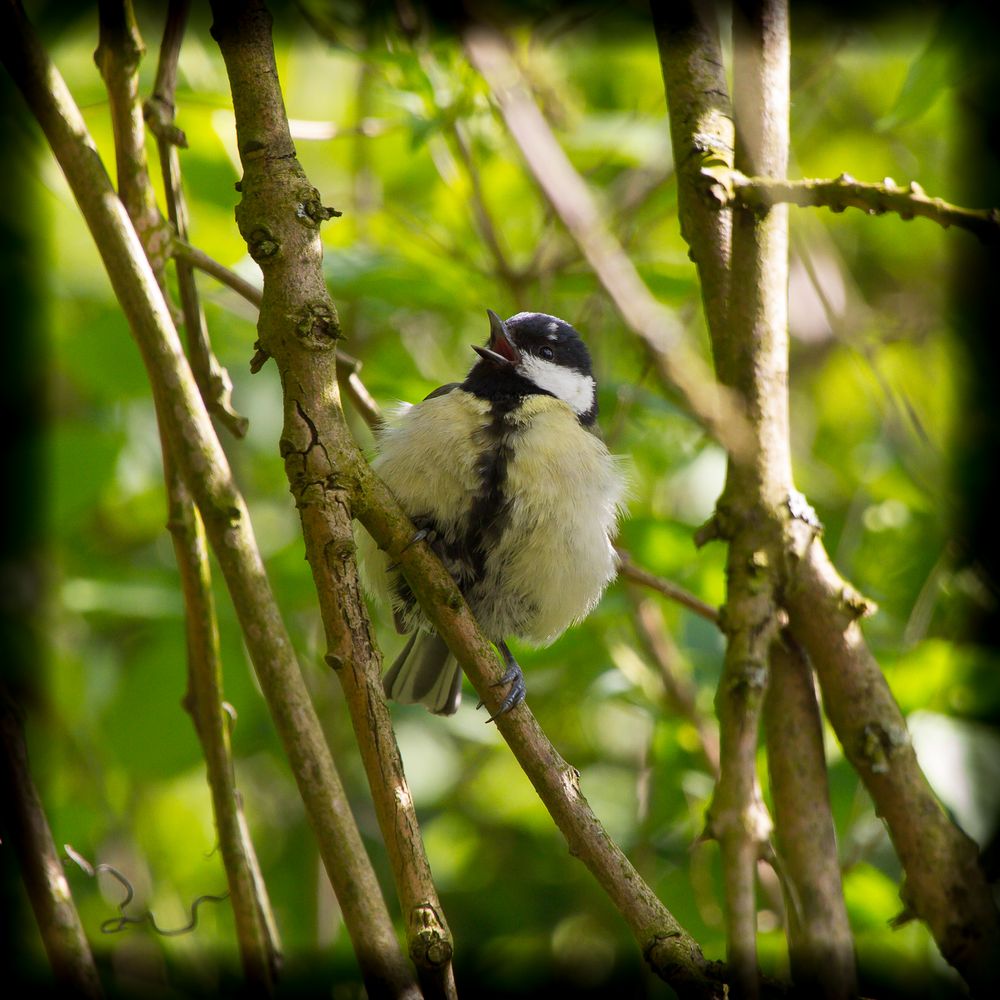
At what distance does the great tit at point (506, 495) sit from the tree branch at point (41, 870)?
78cm

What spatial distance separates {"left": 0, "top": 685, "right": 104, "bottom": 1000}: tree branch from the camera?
1.48m

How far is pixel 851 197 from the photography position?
4.68 ft

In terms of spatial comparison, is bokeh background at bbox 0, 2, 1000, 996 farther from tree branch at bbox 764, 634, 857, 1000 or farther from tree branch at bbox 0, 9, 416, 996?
tree branch at bbox 0, 9, 416, 996

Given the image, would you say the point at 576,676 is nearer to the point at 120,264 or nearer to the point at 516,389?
the point at 516,389

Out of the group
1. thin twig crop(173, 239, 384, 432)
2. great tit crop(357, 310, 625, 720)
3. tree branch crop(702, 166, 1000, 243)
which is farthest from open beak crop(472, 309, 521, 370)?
tree branch crop(702, 166, 1000, 243)

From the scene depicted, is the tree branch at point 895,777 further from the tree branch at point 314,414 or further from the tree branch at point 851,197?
the tree branch at point 314,414

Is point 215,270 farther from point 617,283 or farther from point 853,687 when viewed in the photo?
point 853,687

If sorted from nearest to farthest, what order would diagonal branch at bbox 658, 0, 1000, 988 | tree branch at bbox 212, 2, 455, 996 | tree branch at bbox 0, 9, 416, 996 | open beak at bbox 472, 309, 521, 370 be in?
tree branch at bbox 212, 2, 455, 996 → tree branch at bbox 0, 9, 416, 996 → diagonal branch at bbox 658, 0, 1000, 988 → open beak at bbox 472, 309, 521, 370

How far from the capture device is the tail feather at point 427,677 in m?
2.61

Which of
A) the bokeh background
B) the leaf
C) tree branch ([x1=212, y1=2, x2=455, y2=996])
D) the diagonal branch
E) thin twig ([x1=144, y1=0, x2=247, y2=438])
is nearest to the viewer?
tree branch ([x1=212, y1=2, x2=455, y2=996])

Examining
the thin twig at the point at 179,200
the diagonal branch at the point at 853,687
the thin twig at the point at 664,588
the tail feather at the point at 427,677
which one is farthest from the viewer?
the tail feather at the point at 427,677

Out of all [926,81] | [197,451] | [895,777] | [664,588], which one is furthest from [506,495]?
[926,81]

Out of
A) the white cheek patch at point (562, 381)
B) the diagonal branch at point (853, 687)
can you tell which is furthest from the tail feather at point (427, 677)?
the diagonal branch at point (853, 687)

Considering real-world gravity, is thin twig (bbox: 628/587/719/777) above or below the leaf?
below
